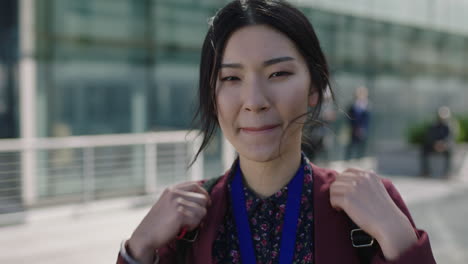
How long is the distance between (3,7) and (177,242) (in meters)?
6.65

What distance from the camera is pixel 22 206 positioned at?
21.9 feet

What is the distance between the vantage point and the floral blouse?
4.26 ft

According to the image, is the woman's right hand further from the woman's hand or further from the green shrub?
the green shrub

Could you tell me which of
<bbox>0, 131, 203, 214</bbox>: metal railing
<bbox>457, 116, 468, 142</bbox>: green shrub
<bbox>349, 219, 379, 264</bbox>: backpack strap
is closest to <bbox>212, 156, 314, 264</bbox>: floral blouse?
<bbox>349, 219, 379, 264</bbox>: backpack strap

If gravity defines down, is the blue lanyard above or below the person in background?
above

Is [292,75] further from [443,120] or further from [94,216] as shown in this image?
[443,120]

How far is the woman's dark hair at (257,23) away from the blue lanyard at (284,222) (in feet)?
0.66

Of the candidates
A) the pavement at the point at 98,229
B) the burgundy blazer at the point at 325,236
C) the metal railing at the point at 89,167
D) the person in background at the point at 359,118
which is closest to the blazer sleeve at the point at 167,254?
the burgundy blazer at the point at 325,236

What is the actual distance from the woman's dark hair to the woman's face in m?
0.02

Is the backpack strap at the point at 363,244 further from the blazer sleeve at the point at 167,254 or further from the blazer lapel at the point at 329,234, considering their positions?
the blazer sleeve at the point at 167,254

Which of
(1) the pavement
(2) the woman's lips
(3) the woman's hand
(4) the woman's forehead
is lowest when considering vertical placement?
(1) the pavement

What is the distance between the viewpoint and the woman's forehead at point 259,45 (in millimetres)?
1303

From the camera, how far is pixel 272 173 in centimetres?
140

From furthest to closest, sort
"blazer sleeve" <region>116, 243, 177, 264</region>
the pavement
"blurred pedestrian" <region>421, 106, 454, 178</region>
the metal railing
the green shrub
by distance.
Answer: the green shrub, "blurred pedestrian" <region>421, 106, 454, 178</region>, the metal railing, the pavement, "blazer sleeve" <region>116, 243, 177, 264</region>
